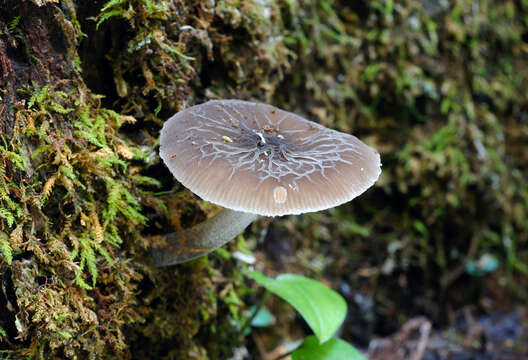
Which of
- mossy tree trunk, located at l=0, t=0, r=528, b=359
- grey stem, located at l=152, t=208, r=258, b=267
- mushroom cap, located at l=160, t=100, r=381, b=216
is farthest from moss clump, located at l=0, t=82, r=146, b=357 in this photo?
mushroom cap, located at l=160, t=100, r=381, b=216

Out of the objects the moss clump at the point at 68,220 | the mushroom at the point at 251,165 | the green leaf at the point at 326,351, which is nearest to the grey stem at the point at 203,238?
the mushroom at the point at 251,165

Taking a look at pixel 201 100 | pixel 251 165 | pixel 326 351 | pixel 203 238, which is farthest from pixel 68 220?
pixel 326 351

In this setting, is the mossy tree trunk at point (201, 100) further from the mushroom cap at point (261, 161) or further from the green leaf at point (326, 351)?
the green leaf at point (326, 351)

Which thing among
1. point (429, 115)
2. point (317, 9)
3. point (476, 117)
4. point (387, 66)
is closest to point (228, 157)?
point (317, 9)

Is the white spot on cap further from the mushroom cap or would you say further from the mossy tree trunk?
the mossy tree trunk

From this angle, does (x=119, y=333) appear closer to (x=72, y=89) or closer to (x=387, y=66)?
(x=72, y=89)

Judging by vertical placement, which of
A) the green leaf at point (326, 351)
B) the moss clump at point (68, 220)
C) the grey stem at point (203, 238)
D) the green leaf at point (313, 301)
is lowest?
the green leaf at point (326, 351)
